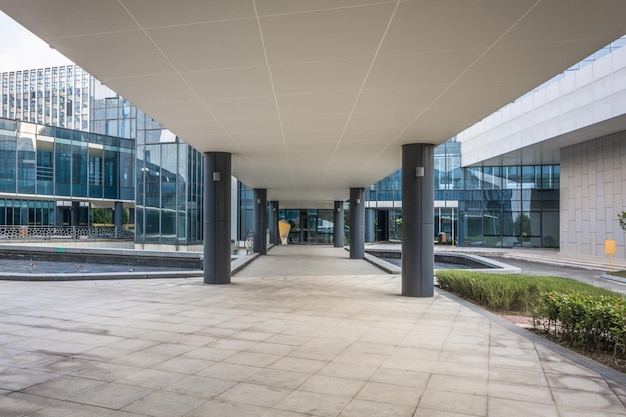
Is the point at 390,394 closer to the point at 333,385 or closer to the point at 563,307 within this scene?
the point at 333,385

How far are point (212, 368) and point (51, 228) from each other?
143 ft

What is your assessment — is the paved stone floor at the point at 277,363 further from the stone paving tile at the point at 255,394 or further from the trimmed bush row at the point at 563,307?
the trimmed bush row at the point at 563,307

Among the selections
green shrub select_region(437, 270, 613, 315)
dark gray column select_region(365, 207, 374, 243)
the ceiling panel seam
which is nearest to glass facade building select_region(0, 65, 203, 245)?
dark gray column select_region(365, 207, 374, 243)

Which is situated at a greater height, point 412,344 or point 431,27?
point 431,27

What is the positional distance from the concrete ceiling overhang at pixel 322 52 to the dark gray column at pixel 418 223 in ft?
6.48

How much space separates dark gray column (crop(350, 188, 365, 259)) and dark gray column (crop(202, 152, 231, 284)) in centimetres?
1216

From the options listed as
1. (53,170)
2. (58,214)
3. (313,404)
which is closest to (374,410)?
(313,404)

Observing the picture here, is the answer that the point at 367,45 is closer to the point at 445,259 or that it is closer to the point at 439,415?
the point at 439,415

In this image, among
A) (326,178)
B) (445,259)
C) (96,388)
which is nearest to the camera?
(96,388)

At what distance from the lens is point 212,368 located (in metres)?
5.22

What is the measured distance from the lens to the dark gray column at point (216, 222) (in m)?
13.2

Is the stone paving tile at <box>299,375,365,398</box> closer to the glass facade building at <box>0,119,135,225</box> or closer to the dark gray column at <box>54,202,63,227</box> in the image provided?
the glass facade building at <box>0,119,135,225</box>

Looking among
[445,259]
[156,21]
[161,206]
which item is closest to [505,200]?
[445,259]

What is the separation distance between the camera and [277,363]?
5461 millimetres
